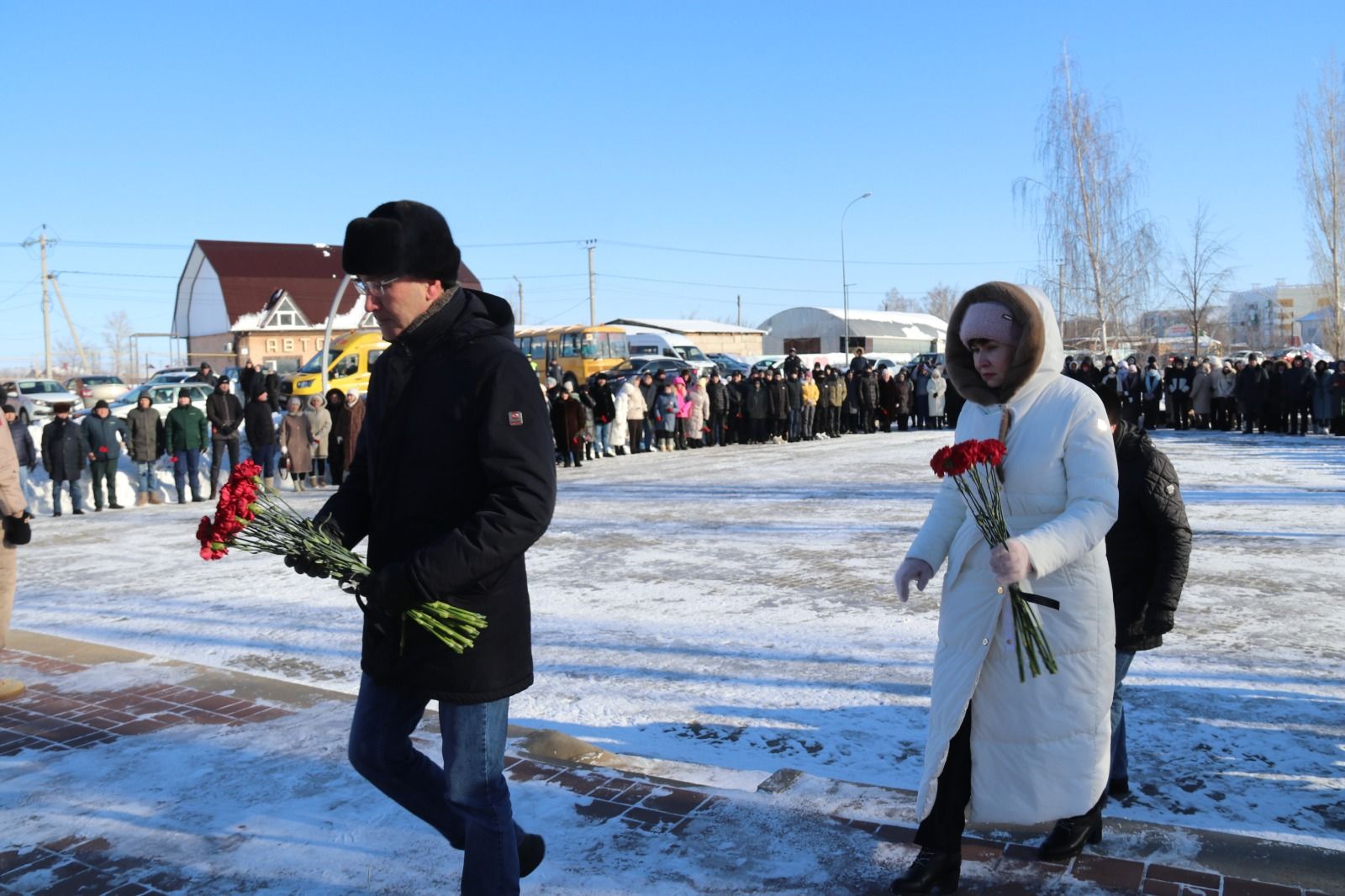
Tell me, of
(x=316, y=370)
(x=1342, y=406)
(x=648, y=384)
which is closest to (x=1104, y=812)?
(x=648, y=384)

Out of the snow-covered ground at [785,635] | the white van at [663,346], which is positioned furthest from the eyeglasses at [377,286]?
the white van at [663,346]

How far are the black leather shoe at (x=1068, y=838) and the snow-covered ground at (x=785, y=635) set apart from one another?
78 cm

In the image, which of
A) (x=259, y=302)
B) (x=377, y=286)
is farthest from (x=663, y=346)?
(x=377, y=286)

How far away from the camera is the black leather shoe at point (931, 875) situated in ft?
10.6

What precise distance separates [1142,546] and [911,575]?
4.05ft

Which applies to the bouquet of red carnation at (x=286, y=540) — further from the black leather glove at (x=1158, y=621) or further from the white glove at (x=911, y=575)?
the black leather glove at (x=1158, y=621)

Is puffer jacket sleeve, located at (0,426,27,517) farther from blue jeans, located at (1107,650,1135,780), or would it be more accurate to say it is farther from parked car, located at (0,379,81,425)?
parked car, located at (0,379,81,425)

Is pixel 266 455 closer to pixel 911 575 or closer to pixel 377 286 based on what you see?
pixel 377 286

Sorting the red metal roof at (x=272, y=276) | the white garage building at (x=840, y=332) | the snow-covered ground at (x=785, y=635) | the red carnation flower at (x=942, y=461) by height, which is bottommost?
the snow-covered ground at (x=785, y=635)

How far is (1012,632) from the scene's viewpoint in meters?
3.13

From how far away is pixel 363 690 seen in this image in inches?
115

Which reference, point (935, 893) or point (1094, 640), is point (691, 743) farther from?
point (1094, 640)

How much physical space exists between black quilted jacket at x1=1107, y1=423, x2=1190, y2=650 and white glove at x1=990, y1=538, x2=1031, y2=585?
49.3 inches

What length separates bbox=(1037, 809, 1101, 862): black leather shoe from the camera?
11.3ft
